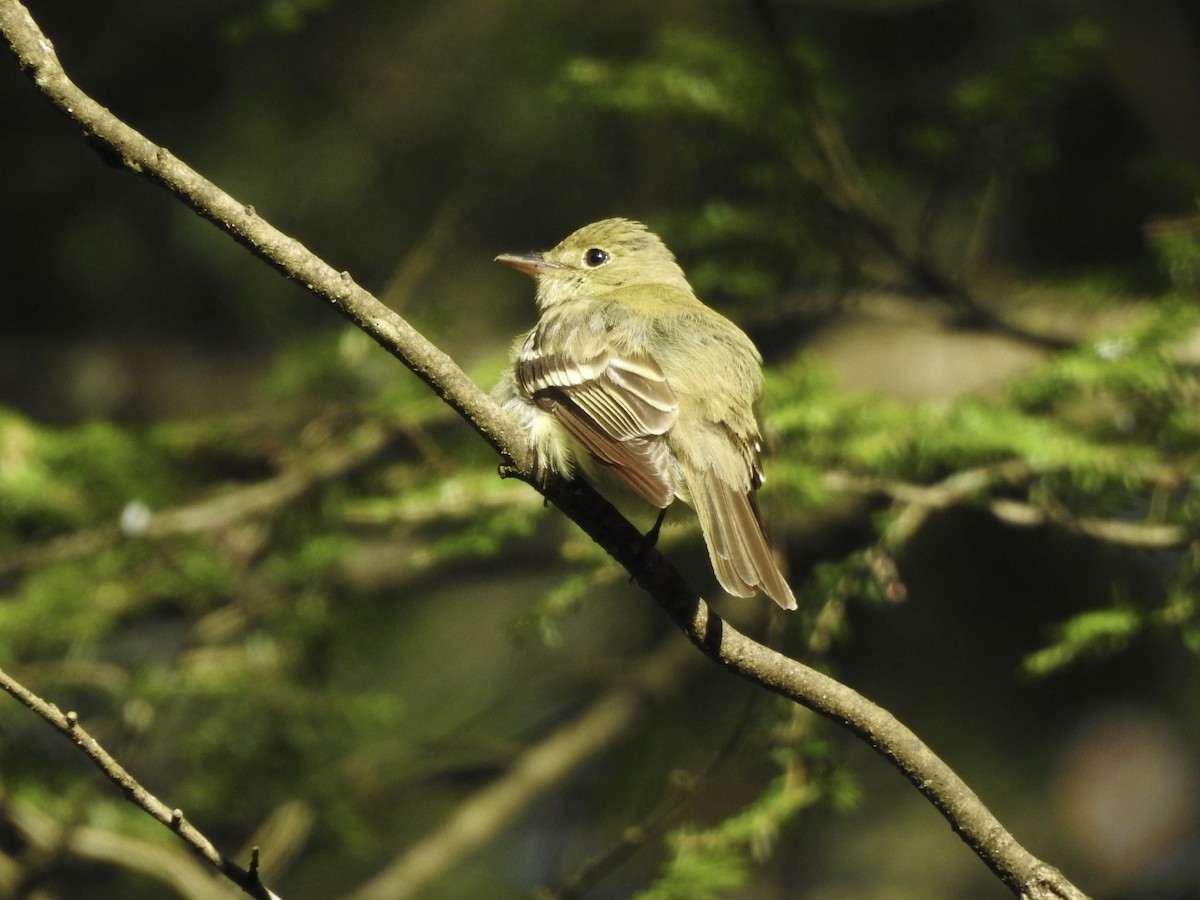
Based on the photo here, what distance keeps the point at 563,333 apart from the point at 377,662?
351 cm

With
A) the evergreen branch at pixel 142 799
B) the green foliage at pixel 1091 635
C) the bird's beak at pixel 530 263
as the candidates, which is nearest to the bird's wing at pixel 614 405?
the bird's beak at pixel 530 263

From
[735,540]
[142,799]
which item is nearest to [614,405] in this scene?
[735,540]

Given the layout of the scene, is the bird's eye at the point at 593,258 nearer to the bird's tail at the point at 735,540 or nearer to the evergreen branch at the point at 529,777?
the bird's tail at the point at 735,540

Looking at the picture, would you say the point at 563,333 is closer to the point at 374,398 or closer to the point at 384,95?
the point at 374,398

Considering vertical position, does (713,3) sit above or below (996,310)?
above

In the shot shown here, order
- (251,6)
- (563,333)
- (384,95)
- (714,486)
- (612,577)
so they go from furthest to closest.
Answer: (384,95) → (251,6) → (612,577) → (563,333) → (714,486)

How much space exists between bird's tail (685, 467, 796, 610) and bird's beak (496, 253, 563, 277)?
1.47 metres

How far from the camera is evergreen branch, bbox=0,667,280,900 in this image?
93.9 inches

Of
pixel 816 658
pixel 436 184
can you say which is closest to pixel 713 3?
pixel 436 184

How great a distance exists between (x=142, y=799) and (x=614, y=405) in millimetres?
1609

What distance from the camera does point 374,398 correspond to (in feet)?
17.9

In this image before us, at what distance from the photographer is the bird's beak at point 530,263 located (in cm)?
471

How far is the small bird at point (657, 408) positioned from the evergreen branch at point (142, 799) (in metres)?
0.93

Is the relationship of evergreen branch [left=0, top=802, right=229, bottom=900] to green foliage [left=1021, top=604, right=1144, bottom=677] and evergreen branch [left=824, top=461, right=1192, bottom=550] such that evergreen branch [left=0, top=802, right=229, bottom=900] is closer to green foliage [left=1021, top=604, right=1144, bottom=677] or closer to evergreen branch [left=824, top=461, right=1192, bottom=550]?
evergreen branch [left=824, top=461, right=1192, bottom=550]
